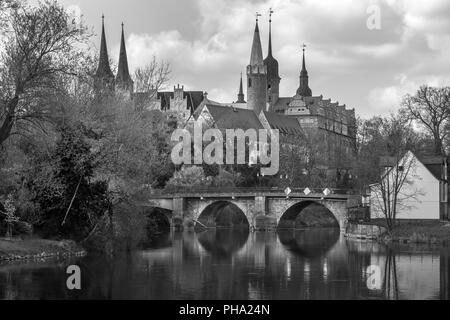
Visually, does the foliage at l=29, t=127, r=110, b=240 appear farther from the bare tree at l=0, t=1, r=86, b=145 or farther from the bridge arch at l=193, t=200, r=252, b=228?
the bridge arch at l=193, t=200, r=252, b=228

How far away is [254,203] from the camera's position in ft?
205

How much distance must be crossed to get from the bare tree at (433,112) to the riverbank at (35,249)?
32.7 m

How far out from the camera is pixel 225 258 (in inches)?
1540

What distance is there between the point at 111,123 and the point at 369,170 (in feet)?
71.6

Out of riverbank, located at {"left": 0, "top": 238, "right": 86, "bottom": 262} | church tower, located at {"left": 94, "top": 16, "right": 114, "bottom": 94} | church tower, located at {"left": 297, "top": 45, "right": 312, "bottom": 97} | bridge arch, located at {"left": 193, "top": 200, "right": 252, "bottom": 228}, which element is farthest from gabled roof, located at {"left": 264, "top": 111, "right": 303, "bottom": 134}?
riverbank, located at {"left": 0, "top": 238, "right": 86, "bottom": 262}

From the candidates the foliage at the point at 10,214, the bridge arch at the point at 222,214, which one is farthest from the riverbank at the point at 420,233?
the foliage at the point at 10,214

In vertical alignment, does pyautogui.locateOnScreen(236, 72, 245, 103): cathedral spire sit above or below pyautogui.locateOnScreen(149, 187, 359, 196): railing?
above

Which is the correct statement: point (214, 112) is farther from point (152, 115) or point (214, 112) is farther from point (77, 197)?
point (77, 197)

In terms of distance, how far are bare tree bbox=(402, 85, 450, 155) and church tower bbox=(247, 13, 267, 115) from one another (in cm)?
5107

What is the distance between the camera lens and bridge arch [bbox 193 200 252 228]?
63906 millimetres

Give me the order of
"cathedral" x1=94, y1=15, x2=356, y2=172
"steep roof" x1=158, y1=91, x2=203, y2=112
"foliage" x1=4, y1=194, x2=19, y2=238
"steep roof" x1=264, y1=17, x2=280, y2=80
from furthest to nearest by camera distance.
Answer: "steep roof" x1=264, y1=17, x2=280, y2=80, "steep roof" x1=158, y1=91, x2=203, y2=112, "cathedral" x1=94, y1=15, x2=356, y2=172, "foliage" x1=4, y1=194, x2=19, y2=238

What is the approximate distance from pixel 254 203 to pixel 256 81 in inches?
2149
